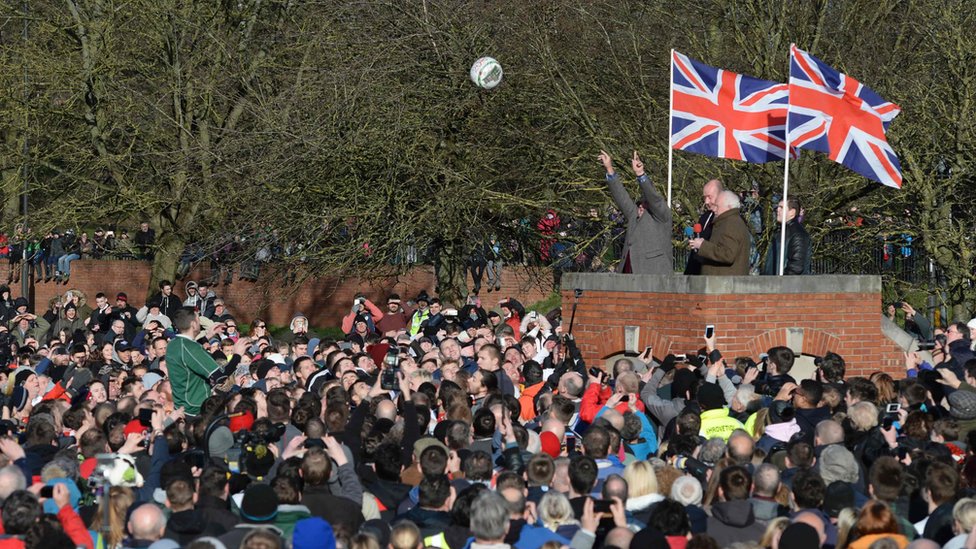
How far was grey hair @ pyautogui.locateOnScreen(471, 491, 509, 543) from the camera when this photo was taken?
7172 millimetres

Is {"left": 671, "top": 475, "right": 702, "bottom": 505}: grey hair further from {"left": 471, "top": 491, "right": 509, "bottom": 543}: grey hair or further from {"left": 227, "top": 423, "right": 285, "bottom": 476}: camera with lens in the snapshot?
{"left": 227, "top": 423, "right": 285, "bottom": 476}: camera with lens

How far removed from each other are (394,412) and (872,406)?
316 centimetres

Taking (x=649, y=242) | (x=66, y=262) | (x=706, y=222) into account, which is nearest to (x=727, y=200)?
(x=706, y=222)

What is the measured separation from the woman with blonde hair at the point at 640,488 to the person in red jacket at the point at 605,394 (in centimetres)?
228

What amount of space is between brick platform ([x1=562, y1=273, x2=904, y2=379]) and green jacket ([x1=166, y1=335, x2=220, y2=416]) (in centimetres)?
383

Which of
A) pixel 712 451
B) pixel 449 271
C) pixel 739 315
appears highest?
pixel 739 315

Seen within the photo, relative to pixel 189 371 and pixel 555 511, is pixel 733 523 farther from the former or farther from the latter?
pixel 189 371

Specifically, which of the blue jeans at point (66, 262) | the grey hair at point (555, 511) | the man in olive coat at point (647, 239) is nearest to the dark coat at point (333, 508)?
the grey hair at point (555, 511)

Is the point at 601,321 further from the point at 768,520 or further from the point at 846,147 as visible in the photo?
the point at 768,520

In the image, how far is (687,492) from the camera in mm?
8031

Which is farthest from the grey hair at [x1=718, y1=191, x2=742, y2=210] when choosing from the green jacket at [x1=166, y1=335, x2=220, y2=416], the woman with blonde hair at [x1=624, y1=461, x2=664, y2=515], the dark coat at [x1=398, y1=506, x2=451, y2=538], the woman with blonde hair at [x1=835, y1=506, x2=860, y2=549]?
the woman with blonde hair at [x1=835, y1=506, x2=860, y2=549]

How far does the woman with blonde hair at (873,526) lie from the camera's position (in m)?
7.19

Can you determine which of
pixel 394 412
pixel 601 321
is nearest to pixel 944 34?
pixel 601 321

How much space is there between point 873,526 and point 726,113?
27.9 ft
